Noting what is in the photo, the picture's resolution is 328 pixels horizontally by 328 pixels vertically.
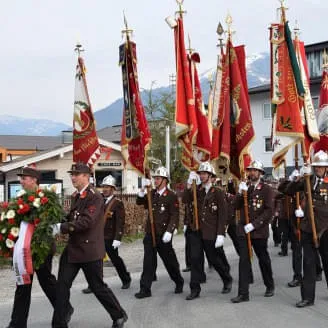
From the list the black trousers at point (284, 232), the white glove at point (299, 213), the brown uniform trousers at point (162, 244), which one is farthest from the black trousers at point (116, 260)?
the black trousers at point (284, 232)

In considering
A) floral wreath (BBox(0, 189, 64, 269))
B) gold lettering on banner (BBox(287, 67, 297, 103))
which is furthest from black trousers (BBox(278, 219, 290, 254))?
floral wreath (BBox(0, 189, 64, 269))

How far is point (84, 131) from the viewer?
14.0 meters

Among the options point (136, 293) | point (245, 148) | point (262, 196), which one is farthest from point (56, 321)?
point (245, 148)

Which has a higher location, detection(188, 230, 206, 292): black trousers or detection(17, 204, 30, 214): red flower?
detection(17, 204, 30, 214): red flower

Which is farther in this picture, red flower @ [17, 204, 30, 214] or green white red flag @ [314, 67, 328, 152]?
green white red flag @ [314, 67, 328, 152]

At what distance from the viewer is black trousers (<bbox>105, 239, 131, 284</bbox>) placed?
986 cm

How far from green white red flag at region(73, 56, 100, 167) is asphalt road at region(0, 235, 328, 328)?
374cm

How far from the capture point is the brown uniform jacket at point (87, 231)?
22.5ft

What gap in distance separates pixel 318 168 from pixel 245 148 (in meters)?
2.00

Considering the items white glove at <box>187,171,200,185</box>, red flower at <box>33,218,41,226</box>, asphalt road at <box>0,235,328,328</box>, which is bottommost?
asphalt road at <box>0,235,328,328</box>

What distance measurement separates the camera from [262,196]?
918 centimetres

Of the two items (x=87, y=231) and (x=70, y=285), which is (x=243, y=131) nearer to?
(x=87, y=231)

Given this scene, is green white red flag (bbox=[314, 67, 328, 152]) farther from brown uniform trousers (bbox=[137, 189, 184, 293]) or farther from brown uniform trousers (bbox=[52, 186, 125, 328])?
brown uniform trousers (bbox=[52, 186, 125, 328])

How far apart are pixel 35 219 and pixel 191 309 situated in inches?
106
